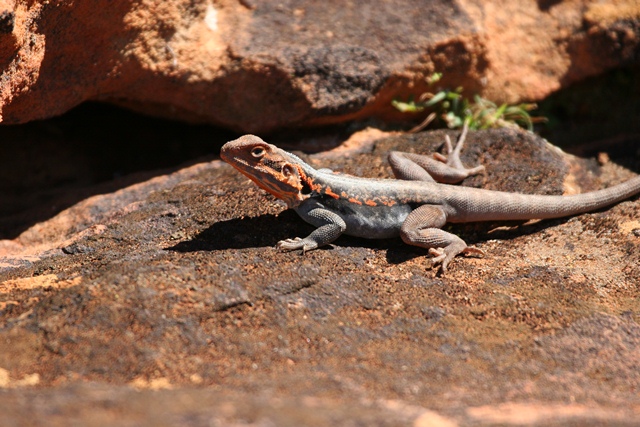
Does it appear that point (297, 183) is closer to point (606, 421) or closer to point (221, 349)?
point (221, 349)

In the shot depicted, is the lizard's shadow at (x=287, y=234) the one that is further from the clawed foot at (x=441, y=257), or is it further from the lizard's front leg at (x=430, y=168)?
the lizard's front leg at (x=430, y=168)

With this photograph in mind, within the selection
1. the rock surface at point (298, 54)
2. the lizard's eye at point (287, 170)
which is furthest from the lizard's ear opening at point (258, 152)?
the rock surface at point (298, 54)

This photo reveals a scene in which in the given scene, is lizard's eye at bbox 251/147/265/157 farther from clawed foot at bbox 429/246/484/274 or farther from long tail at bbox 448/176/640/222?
long tail at bbox 448/176/640/222

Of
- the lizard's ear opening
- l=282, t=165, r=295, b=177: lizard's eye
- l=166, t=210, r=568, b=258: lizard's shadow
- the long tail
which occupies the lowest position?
l=166, t=210, r=568, b=258: lizard's shadow

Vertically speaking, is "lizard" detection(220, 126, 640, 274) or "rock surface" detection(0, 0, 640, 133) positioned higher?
"rock surface" detection(0, 0, 640, 133)

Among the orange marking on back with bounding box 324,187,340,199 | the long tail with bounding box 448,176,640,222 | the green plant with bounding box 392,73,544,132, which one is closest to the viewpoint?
the orange marking on back with bounding box 324,187,340,199

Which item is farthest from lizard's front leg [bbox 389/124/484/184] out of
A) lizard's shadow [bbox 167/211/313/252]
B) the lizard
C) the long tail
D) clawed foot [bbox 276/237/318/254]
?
clawed foot [bbox 276/237/318/254]
